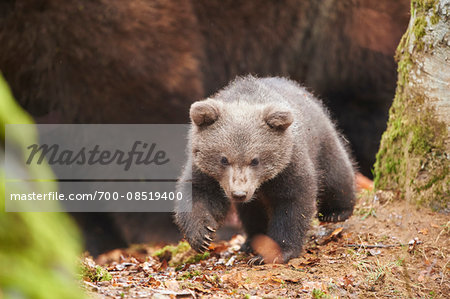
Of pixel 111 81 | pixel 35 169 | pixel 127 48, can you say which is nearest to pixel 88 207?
pixel 111 81

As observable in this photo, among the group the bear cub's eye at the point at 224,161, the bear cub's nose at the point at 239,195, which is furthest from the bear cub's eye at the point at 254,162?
the bear cub's nose at the point at 239,195

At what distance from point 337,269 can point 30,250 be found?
351cm

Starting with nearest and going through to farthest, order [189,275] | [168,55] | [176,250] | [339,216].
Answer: [189,275], [339,216], [176,250], [168,55]

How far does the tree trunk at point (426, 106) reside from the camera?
4758mm

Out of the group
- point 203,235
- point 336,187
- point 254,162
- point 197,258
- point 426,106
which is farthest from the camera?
point 336,187

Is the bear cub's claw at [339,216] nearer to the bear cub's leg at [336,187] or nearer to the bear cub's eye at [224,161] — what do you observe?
the bear cub's leg at [336,187]

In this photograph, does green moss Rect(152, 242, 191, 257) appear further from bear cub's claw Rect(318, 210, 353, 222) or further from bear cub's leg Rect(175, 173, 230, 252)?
bear cub's claw Rect(318, 210, 353, 222)

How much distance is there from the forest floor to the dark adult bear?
3144 mm

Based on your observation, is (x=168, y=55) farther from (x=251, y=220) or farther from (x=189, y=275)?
(x=189, y=275)

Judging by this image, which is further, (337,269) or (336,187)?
(336,187)

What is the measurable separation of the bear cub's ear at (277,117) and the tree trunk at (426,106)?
3.67ft

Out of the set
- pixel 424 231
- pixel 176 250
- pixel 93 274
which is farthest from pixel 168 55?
pixel 424 231

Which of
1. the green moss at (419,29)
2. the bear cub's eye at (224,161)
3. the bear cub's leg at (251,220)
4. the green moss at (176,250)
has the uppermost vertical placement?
the green moss at (419,29)

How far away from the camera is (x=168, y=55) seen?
7.82 meters
